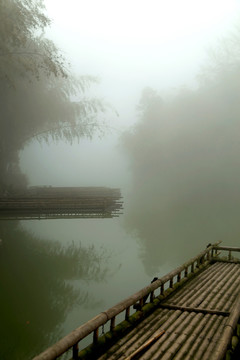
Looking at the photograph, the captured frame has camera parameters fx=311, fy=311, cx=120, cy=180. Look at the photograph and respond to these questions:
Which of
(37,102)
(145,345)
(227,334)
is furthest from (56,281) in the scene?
(37,102)

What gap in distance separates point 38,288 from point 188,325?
4.62 m

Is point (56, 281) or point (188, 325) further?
point (56, 281)

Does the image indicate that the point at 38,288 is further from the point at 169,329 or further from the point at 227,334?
the point at 227,334

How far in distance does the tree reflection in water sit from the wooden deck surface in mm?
2101

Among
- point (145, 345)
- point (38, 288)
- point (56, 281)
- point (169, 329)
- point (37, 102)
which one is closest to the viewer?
point (145, 345)

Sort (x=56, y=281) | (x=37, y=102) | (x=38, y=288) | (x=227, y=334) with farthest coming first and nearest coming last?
(x=37, y=102) < (x=56, y=281) < (x=38, y=288) < (x=227, y=334)

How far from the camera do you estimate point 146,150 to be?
1393 inches

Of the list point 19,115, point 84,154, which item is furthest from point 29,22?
point 84,154

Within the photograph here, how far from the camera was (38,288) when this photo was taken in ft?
23.6

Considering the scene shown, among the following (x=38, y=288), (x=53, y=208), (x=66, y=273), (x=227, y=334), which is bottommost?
(x=38, y=288)

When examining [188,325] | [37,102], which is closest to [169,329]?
[188,325]

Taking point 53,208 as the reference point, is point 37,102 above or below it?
above

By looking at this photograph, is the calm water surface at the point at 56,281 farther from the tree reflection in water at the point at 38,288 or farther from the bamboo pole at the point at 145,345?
the bamboo pole at the point at 145,345

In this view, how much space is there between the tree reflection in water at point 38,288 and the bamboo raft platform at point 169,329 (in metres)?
1.95
